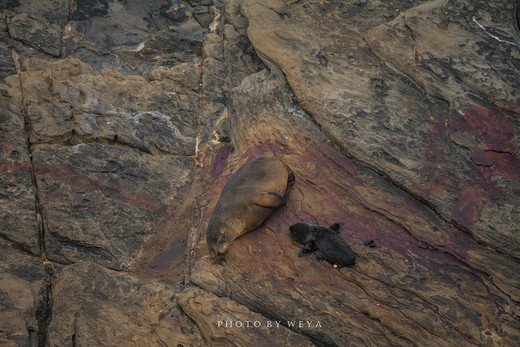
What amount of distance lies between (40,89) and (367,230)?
5041mm

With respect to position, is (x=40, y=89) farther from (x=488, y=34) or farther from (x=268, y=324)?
(x=488, y=34)

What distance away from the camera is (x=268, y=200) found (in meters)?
5.18

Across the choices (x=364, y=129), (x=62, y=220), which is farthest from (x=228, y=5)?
(x=62, y=220)

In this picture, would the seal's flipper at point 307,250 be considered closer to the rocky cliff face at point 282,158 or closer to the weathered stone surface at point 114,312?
the rocky cliff face at point 282,158

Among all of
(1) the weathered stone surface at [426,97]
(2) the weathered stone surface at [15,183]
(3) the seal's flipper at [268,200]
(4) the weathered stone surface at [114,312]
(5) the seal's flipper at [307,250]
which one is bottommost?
(4) the weathered stone surface at [114,312]

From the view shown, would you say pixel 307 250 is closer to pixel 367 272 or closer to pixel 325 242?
pixel 325 242

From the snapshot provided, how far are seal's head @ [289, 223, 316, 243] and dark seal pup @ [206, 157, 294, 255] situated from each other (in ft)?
1.35

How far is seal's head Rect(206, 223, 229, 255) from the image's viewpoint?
4969 mm

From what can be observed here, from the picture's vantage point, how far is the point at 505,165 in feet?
16.6

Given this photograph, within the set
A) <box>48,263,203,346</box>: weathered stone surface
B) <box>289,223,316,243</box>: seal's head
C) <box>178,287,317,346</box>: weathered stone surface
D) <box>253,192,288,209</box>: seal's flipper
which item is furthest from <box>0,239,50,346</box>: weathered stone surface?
<box>289,223,316,243</box>: seal's head

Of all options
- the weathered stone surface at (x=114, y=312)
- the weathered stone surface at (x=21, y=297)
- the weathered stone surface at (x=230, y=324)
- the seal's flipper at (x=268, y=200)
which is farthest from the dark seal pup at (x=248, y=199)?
the weathered stone surface at (x=21, y=297)

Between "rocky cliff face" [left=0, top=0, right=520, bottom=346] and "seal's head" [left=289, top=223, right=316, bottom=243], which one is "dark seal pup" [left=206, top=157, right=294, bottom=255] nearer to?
"rocky cliff face" [left=0, top=0, right=520, bottom=346]

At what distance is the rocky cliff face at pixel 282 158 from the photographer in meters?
4.41

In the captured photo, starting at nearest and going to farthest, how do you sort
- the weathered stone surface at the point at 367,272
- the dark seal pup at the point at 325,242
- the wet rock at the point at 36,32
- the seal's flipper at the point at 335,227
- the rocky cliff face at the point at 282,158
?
1. the weathered stone surface at the point at 367,272
2. the rocky cliff face at the point at 282,158
3. the dark seal pup at the point at 325,242
4. the seal's flipper at the point at 335,227
5. the wet rock at the point at 36,32
